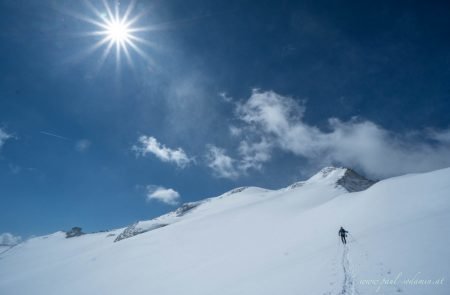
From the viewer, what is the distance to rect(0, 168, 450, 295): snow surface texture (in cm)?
1173

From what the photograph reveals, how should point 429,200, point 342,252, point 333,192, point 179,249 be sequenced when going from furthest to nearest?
point 333,192, point 179,249, point 429,200, point 342,252

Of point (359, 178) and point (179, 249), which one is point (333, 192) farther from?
point (179, 249)

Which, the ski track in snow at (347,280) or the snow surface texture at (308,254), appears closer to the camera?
Result: the ski track in snow at (347,280)

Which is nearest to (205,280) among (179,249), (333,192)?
(179,249)

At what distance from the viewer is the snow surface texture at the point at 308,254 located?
11734mm

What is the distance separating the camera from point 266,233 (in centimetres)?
3459

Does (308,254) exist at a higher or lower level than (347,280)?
higher

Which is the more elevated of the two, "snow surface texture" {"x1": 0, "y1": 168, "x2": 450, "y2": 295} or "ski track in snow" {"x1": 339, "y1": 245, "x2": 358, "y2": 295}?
"snow surface texture" {"x1": 0, "y1": 168, "x2": 450, "y2": 295}

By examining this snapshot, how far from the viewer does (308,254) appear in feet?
64.6

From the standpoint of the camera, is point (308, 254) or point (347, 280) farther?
point (308, 254)

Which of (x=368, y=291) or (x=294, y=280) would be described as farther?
(x=294, y=280)

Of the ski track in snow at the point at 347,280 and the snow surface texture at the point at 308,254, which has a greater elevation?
the snow surface texture at the point at 308,254

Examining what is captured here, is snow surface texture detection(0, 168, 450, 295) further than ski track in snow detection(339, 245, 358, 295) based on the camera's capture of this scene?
Yes

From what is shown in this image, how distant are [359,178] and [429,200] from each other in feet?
231
